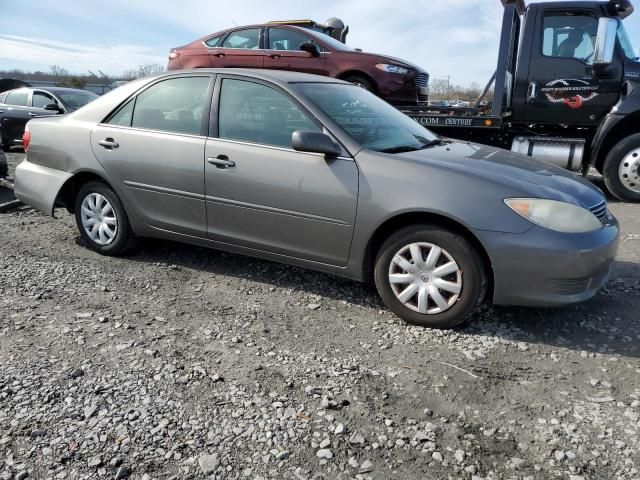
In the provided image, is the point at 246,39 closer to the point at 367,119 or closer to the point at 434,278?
the point at 367,119

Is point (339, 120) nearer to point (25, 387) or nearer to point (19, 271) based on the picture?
point (25, 387)

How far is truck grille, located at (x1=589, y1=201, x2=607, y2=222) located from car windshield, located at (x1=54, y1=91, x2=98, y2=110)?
10.3 m

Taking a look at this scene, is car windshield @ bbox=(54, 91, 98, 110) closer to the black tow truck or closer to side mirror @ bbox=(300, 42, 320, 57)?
side mirror @ bbox=(300, 42, 320, 57)

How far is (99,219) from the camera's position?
176 inches

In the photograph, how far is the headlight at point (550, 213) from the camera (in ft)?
9.88

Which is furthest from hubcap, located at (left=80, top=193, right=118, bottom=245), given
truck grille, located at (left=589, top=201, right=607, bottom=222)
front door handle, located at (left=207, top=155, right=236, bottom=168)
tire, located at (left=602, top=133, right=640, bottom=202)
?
tire, located at (left=602, top=133, right=640, bottom=202)

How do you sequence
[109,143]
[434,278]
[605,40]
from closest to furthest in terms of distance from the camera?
[434,278] < [109,143] < [605,40]

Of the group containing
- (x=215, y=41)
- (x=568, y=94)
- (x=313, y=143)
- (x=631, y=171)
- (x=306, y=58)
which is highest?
(x=215, y=41)

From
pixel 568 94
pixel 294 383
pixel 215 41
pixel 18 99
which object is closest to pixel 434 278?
pixel 294 383

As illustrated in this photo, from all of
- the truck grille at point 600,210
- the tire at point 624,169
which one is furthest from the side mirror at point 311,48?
the truck grille at point 600,210

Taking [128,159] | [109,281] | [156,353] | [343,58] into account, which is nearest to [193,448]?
[156,353]

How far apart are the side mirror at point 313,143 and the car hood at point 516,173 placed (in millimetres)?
429

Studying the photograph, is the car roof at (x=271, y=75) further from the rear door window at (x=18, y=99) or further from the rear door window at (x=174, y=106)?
the rear door window at (x=18, y=99)

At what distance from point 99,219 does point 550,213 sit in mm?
3527
